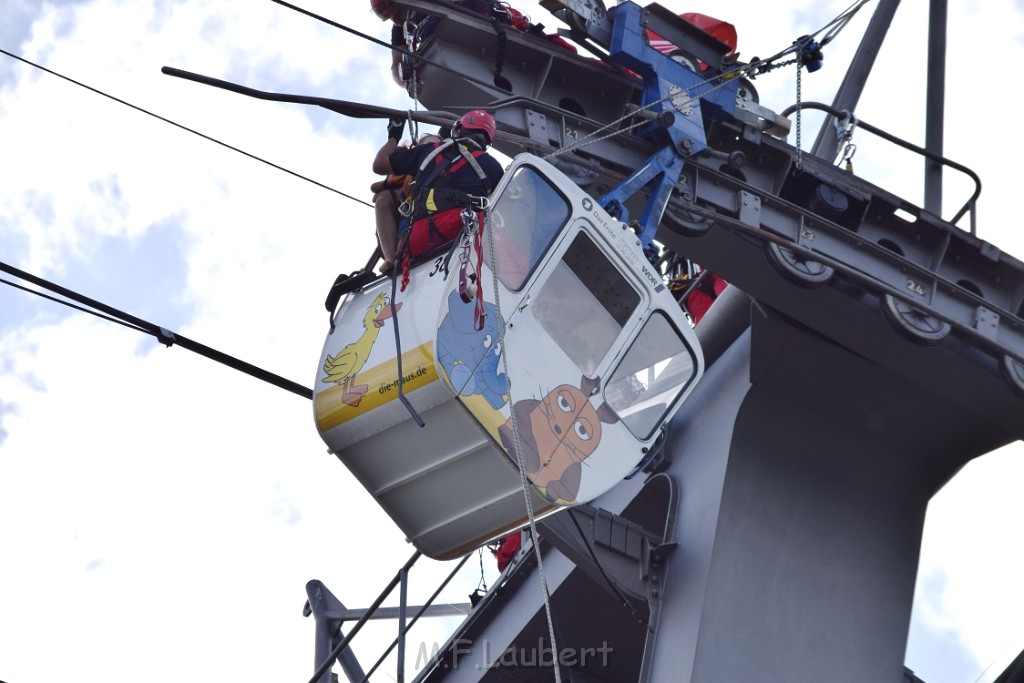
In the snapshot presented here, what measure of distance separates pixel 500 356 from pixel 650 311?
4.04 ft

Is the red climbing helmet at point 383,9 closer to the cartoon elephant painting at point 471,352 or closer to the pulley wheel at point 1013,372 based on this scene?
the cartoon elephant painting at point 471,352

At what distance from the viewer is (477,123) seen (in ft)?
31.1

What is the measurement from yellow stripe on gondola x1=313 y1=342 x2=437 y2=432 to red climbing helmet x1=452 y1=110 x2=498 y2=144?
1.68 m

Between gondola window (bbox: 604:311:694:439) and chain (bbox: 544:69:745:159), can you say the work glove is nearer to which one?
chain (bbox: 544:69:745:159)

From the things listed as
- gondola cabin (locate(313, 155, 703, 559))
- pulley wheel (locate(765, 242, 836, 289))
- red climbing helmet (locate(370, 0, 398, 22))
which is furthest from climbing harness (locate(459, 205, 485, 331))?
pulley wheel (locate(765, 242, 836, 289))

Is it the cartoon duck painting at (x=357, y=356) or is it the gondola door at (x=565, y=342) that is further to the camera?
the cartoon duck painting at (x=357, y=356)

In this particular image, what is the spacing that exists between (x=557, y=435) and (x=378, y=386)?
106 cm

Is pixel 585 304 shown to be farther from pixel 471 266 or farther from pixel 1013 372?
pixel 1013 372

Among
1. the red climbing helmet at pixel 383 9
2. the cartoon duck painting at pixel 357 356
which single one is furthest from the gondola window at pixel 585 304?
the red climbing helmet at pixel 383 9

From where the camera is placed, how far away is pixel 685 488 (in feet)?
40.4

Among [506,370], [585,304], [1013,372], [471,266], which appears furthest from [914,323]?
[471,266]

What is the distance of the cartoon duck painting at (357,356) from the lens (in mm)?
8805

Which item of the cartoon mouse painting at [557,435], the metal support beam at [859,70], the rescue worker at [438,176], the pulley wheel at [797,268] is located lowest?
the cartoon mouse painting at [557,435]

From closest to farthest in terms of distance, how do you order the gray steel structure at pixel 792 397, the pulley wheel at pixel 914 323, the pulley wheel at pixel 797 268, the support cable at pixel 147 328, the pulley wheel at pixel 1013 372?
the support cable at pixel 147 328
the gray steel structure at pixel 792 397
the pulley wheel at pixel 797 268
the pulley wheel at pixel 914 323
the pulley wheel at pixel 1013 372
